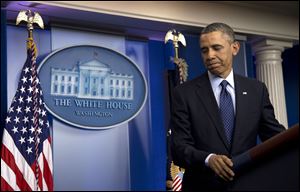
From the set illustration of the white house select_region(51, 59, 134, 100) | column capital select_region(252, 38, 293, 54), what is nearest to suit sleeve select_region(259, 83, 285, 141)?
illustration of the white house select_region(51, 59, 134, 100)

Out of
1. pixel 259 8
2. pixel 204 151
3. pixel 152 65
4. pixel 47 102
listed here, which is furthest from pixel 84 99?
pixel 204 151

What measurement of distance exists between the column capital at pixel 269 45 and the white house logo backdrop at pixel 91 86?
2067 mm

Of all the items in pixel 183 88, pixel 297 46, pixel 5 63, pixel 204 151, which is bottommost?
pixel 204 151

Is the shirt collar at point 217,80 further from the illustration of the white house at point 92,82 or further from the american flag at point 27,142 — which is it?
the illustration of the white house at point 92,82

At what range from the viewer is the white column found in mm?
7641

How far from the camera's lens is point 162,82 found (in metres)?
7.15

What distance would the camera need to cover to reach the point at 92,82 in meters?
6.54

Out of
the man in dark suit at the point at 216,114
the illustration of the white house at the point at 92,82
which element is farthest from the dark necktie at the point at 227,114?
the illustration of the white house at the point at 92,82

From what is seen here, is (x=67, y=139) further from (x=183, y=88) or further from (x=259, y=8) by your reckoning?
(x=183, y=88)

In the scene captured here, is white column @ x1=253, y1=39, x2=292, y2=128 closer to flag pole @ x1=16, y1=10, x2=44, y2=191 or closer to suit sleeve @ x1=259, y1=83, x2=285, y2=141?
flag pole @ x1=16, y1=10, x2=44, y2=191

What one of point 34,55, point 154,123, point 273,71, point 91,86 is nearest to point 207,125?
point 34,55

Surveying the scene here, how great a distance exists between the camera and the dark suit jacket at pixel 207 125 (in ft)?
5.91

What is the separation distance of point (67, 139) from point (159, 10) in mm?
2083

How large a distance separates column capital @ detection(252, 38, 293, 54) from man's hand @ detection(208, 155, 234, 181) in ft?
21.0
